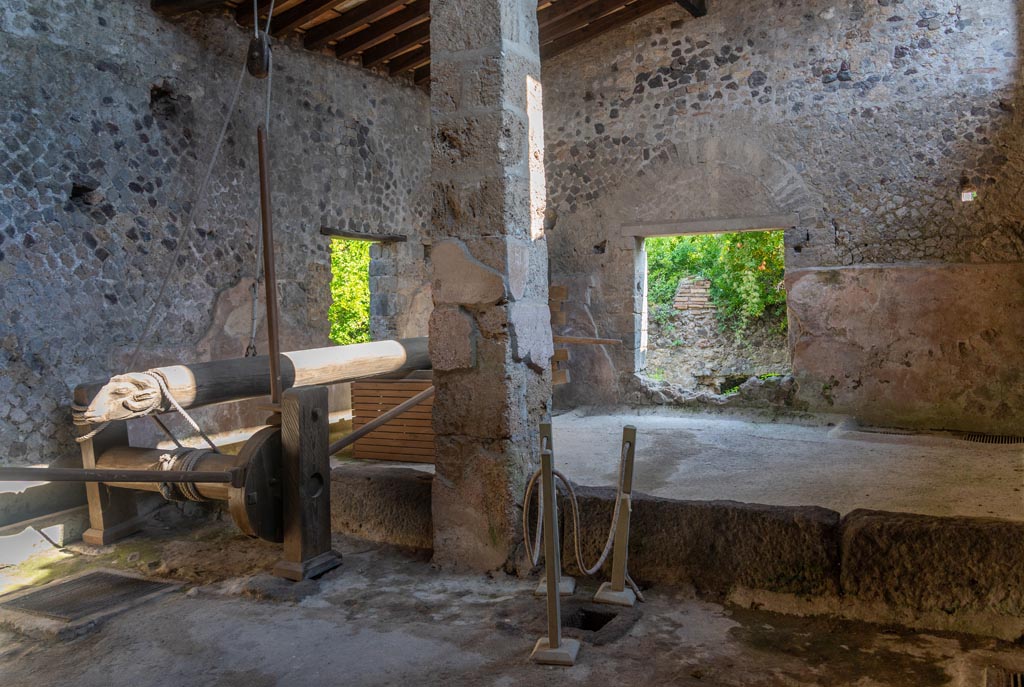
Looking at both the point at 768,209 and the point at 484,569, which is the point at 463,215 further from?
the point at 768,209

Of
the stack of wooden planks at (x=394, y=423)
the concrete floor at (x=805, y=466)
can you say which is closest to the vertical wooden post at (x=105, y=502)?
the stack of wooden planks at (x=394, y=423)

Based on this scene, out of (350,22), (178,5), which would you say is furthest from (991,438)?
(178,5)

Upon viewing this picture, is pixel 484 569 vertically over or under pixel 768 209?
under

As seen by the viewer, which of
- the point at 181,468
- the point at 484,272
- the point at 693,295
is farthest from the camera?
the point at 693,295

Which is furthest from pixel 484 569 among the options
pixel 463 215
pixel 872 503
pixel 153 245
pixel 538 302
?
pixel 153 245

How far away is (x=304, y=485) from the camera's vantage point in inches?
134

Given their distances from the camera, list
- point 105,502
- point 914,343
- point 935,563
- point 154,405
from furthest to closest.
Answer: point 914,343, point 105,502, point 154,405, point 935,563

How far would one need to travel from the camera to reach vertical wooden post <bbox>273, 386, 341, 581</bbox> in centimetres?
338

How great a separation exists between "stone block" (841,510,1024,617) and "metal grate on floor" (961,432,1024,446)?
3.86 metres

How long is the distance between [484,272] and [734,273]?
866cm

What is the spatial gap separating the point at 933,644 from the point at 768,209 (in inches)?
201

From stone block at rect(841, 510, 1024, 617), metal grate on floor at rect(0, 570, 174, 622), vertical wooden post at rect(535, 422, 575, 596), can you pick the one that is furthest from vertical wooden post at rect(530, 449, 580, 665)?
metal grate on floor at rect(0, 570, 174, 622)

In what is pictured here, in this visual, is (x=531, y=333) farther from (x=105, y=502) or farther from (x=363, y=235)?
(x=363, y=235)

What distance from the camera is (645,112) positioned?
25.0ft
